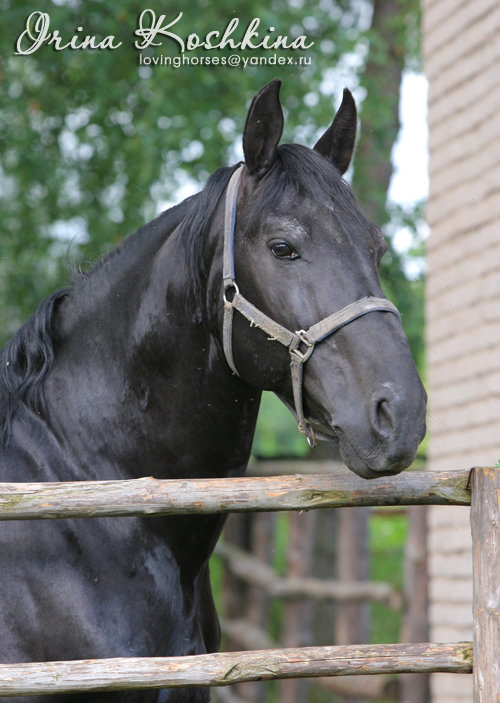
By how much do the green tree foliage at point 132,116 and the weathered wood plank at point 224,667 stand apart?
5.67 meters

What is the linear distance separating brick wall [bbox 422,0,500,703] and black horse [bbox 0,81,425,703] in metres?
2.28

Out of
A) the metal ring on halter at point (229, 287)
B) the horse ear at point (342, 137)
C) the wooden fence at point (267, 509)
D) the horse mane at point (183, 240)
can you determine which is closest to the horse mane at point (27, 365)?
the horse mane at point (183, 240)

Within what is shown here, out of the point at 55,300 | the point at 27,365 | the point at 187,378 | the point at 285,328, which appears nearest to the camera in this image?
the point at 285,328

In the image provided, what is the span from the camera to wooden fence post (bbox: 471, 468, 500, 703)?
2432mm

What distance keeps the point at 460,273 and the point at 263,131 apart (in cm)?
296

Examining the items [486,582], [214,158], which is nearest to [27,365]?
[486,582]

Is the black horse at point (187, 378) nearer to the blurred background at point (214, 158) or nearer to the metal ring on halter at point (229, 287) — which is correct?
the metal ring on halter at point (229, 287)

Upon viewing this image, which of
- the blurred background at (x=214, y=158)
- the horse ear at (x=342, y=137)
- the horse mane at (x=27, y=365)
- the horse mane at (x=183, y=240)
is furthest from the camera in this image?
the blurred background at (x=214, y=158)

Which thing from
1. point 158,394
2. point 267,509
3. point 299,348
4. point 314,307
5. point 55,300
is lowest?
point 267,509

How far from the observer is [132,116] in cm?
927

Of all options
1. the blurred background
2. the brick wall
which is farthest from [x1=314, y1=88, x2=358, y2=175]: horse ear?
the blurred background

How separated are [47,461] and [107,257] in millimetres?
760

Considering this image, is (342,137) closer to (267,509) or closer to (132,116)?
(267,509)

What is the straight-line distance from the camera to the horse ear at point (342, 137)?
3113 mm
